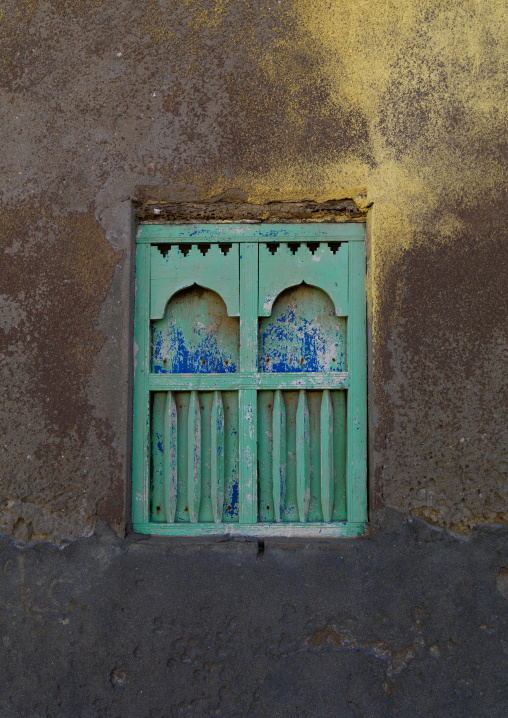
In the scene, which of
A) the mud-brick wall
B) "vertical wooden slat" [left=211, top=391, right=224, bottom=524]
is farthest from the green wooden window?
the mud-brick wall

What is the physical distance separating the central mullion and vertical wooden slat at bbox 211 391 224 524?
0.28 ft

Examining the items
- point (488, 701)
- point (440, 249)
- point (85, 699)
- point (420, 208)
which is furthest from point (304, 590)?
point (420, 208)

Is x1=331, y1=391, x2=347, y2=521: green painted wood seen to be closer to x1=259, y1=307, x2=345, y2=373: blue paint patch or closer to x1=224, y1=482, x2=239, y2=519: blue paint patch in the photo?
x1=259, y1=307, x2=345, y2=373: blue paint patch

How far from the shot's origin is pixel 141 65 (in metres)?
2.29

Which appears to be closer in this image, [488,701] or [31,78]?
[488,701]

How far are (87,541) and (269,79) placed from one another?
210 cm

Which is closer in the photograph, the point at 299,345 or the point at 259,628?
the point at 259,628

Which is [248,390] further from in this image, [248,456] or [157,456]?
[157,456]

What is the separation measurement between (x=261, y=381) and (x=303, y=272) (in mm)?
512

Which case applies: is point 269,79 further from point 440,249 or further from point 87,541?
point 87,541

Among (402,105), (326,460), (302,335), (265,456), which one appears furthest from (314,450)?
(402,105)

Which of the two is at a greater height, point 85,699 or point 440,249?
point 440,249

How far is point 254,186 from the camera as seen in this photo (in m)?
2.26

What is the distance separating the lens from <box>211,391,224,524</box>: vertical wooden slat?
2244 mm
